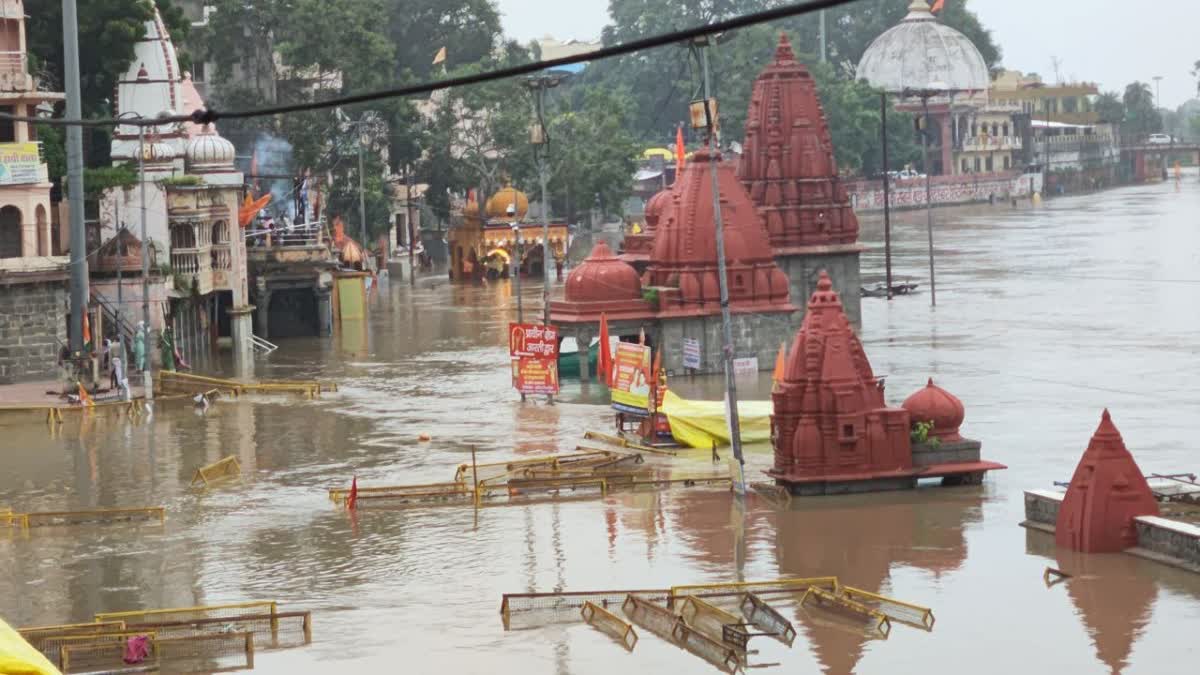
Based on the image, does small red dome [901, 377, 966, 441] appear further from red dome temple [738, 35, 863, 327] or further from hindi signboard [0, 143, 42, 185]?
red dome temple [738, 35, 863, 327]

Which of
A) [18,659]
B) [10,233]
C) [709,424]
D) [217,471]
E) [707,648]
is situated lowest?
[707,648]

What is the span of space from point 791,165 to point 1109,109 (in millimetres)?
131637

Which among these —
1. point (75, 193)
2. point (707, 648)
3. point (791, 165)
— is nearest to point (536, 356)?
point (75, 193)

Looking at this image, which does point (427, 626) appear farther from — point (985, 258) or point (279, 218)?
point (985, 258)

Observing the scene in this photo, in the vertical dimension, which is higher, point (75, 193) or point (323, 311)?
point (75, 193)

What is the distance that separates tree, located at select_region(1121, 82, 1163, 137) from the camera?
188 m

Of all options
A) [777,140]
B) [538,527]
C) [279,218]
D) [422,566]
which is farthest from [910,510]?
[279,218]

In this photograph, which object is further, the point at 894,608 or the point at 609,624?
the point at 894,608

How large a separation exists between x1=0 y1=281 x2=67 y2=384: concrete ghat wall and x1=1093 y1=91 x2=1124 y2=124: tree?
453ft

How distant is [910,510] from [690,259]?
55.2 feet

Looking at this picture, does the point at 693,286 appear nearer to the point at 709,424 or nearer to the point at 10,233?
the point at 709,424

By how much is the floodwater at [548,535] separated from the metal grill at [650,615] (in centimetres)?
18

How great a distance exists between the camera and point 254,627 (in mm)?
20328

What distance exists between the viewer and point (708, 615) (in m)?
20.1
